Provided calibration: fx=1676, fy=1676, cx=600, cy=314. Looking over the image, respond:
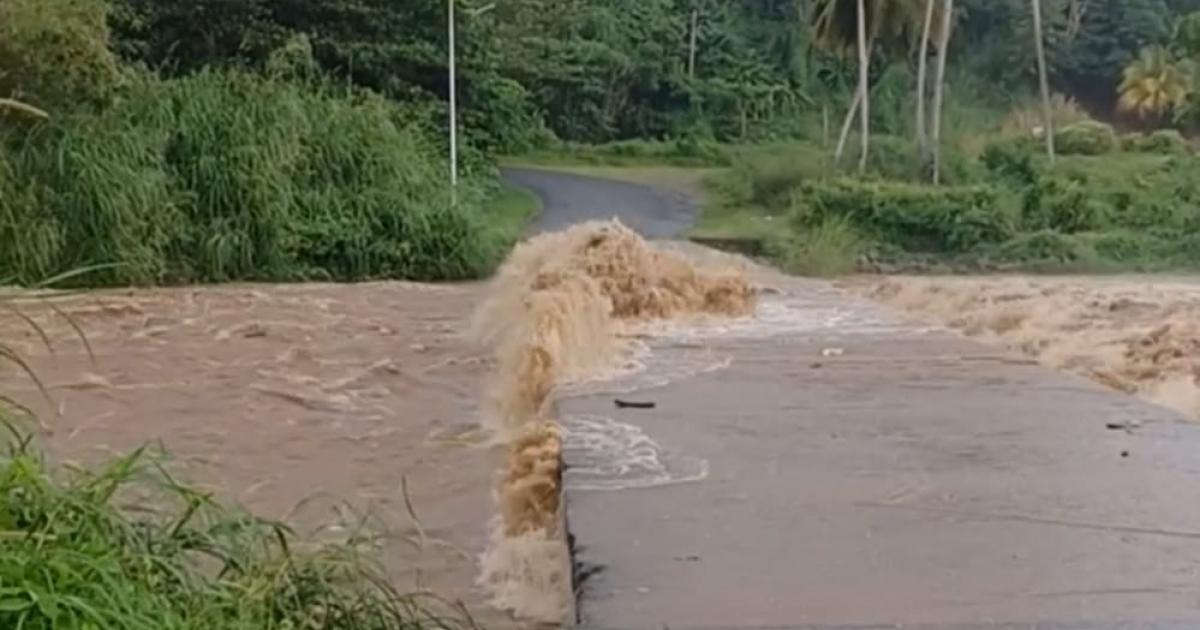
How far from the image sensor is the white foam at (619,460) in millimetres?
2695

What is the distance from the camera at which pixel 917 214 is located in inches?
550

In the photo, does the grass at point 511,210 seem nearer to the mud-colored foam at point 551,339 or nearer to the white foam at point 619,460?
the mud-colored foam at point 551,339

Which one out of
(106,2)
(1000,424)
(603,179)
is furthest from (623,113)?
(1000,424)

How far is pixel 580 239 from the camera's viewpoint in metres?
6.83

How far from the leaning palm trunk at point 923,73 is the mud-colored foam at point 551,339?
26.2 feet

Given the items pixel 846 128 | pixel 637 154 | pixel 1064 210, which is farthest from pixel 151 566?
pixel 846 128

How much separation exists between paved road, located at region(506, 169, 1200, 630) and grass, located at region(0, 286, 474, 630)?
297 mm

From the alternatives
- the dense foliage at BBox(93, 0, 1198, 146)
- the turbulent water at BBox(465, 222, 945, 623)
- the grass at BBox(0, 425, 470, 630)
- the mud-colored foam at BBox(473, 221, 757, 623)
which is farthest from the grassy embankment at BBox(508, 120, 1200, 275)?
the grass at BBox(0, 425, 470, 630)

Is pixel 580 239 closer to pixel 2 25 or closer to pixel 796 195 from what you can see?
pixel 2 25

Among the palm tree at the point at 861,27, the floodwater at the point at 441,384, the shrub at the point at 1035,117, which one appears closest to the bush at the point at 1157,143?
the shrub at the point at 1035,117

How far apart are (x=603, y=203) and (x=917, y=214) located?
103 inches

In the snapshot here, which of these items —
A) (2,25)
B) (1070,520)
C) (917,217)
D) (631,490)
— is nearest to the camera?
(1070,520)

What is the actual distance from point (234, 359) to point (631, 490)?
5.07 meters

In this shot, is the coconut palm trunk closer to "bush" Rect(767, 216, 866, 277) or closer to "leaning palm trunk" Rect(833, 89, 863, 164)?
"leaning palm trunk" Rect(833, 89, 863, 164)
